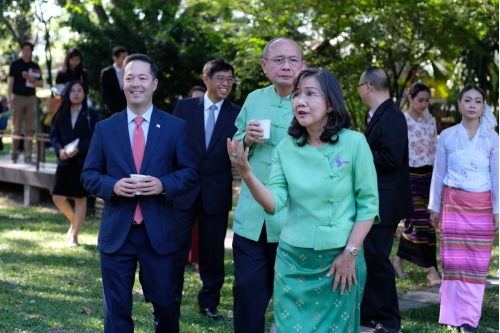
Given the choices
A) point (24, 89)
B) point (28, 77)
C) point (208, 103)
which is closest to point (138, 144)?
point (208, 103)

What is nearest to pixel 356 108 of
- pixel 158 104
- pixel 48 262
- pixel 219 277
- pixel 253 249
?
pixel 158 104

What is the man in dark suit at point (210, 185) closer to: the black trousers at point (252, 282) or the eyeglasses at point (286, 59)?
the black trousers at point (252, 282)

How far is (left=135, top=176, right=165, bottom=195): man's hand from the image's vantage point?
4.93 m

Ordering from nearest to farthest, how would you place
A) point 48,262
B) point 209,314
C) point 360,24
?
point 209,314, point 48,262, point 360,24

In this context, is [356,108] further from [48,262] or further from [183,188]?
[183,188]

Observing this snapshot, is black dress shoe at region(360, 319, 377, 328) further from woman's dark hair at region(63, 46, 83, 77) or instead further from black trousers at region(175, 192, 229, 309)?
woman's dark hair at region(63, 46, 83, 77)

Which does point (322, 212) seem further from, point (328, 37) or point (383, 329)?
point (328, 37)

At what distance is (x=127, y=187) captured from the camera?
194 inches

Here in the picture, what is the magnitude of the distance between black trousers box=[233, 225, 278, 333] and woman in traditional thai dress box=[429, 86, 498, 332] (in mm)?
2108

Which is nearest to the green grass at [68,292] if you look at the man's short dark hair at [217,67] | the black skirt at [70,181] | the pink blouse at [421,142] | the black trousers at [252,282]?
the black skirt at [70,181]

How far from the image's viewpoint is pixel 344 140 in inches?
172

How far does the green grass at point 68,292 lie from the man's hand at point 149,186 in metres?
1.88

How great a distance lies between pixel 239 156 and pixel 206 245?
3.32 meters

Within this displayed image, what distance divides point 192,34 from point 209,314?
40.6 ft
